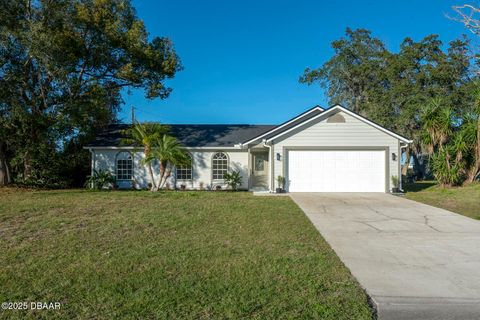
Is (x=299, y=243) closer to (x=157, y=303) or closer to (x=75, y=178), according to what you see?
(x=157, y=303)

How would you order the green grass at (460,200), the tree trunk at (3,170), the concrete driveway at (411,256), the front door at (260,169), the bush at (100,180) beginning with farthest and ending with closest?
the front door at (260,169) < the bush at (100,180) < the tree trunk at (3,170) < the green grass at (460,200) < the concrete driveway at (411,256)

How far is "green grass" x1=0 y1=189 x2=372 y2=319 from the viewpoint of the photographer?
340 cm

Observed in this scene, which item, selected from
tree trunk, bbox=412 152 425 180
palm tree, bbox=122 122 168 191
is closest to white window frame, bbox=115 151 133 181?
palm tree, bbox=122 122 168 191

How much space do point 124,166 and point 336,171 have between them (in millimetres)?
11671

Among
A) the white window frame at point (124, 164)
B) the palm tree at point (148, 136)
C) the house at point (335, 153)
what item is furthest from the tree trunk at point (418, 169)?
the white window frame at point (124, 164)

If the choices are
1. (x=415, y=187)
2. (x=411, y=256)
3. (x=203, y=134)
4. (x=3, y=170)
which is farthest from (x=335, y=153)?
(x=3, y=170)

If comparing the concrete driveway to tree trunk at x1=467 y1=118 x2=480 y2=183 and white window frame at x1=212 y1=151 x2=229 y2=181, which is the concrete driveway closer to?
tree trunk at x1=467 y1=118 x2=480 y2=183

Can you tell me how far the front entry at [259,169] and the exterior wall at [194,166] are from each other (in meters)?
0.48

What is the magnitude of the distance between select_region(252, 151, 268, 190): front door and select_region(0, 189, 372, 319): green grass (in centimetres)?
1054

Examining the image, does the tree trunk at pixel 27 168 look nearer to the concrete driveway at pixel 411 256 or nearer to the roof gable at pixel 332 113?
the roof gable at pixel 332 113

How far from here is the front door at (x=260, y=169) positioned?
18.6 metres

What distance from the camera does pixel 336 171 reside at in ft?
50.6

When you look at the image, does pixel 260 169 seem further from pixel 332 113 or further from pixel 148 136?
pixel 148 136

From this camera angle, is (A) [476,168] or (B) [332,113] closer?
(B) [332,113]
